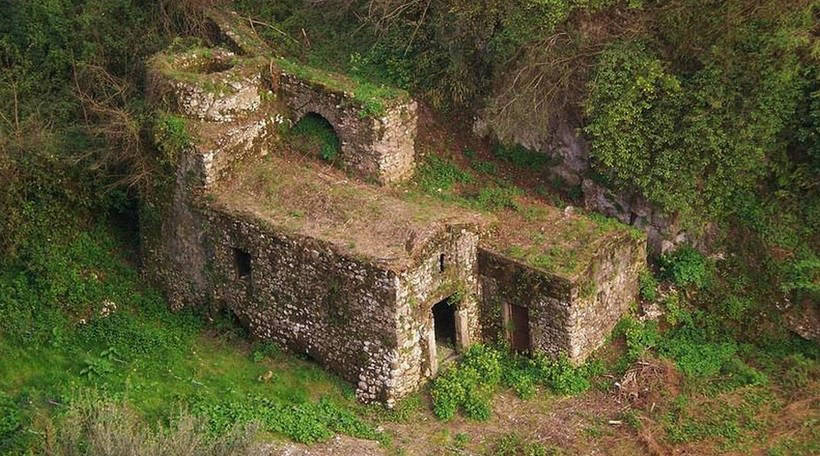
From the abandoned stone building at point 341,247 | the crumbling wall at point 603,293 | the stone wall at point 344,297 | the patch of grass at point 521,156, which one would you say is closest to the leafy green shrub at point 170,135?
the abandoned stone building at point 341,247

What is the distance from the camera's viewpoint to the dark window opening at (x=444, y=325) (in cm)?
1830

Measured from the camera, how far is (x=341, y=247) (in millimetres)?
16672

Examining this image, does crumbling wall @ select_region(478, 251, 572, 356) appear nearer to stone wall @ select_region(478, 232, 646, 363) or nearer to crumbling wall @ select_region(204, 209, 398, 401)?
stone wall @ select_region(478, 232, 646, 363)

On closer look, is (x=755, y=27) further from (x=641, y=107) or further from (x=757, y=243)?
(x=757, y=243)

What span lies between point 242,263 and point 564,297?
5843 millimetres

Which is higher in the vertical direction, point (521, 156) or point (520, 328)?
point (521, 156)

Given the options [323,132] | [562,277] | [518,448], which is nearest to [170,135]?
[323,132]

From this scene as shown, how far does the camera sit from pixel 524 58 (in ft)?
61.1

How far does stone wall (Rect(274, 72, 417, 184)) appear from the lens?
18.6m

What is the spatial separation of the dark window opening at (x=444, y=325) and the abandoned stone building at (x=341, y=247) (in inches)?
1.0

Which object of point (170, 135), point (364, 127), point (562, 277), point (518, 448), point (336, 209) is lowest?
point (518, 448)

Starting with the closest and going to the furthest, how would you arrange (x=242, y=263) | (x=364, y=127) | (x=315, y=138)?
(x=242, y=263)
(x=364, y=127)
(x=315, y=138)

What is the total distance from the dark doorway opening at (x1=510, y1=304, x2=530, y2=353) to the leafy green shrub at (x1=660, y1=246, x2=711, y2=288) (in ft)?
9.58

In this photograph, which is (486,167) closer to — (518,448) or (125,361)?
(518,448)
